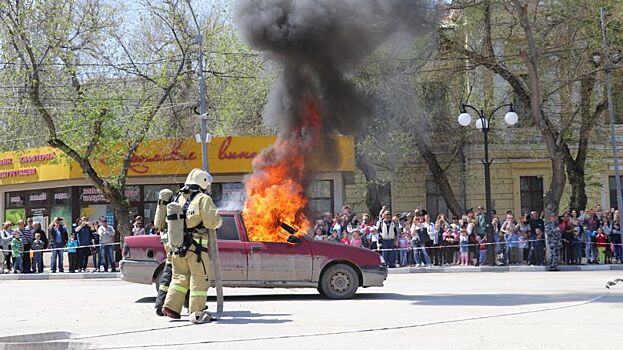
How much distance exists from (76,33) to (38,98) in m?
2.80

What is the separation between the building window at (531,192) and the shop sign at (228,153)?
13.8 m

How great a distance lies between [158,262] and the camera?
11.9 m

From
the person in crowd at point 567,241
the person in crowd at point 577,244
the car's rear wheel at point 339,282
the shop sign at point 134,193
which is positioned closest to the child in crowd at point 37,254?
the shop sign at point 134,193

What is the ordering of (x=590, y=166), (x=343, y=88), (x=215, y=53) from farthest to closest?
(x=590, y=166), (x=215, y=53), (x=343, y=88)

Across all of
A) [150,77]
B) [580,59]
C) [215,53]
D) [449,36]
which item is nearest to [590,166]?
[580,59]

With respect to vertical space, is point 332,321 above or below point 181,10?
below

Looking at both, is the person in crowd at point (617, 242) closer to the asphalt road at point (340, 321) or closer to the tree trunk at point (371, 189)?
the asphalt road at point (340, 321)

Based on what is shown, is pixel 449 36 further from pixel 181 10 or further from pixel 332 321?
pixel 332 321

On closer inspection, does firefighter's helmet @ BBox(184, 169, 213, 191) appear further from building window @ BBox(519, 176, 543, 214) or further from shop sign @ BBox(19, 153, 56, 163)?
building window @ BBox(519, 176, 543, 214)

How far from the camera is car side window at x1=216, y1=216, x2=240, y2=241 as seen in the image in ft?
39.4

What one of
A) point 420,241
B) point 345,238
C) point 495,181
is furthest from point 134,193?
point 495,181

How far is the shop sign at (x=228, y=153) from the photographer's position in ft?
93.6

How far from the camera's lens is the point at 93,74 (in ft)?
92.6

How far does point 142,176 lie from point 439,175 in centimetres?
1240
